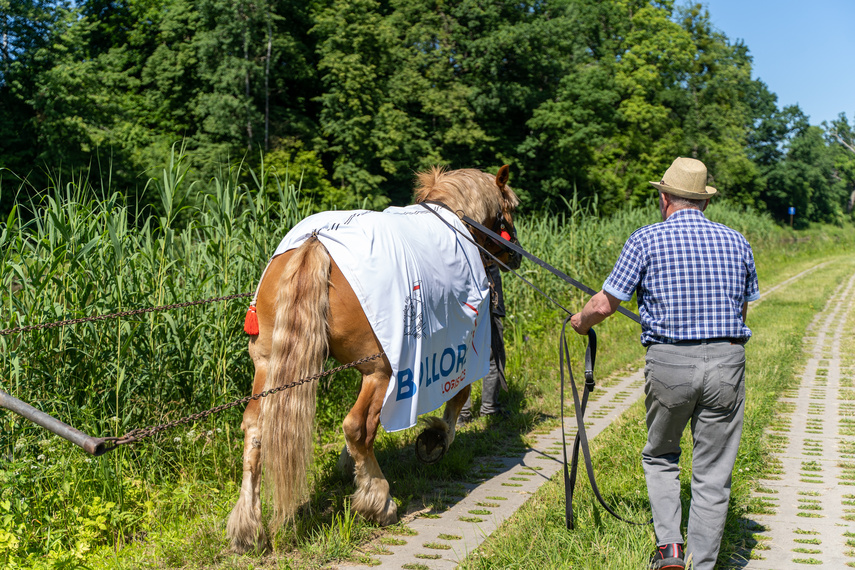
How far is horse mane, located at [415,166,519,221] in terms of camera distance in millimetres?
5047

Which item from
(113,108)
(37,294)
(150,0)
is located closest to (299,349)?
(37,294)

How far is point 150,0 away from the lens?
33312 millimetres

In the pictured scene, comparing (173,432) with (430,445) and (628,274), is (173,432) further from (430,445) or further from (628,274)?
(628,274)

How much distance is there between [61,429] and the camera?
2.29 meters

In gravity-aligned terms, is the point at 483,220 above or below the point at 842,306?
above

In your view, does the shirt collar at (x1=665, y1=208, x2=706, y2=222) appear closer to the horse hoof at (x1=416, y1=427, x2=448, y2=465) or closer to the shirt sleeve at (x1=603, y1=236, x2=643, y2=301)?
the shirt sleeve at (x1=603, y1=236, x2=643, y2=301)

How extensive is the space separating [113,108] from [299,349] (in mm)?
25361

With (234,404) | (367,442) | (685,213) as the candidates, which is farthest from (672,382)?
(234,404)

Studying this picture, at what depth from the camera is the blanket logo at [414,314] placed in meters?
3.76

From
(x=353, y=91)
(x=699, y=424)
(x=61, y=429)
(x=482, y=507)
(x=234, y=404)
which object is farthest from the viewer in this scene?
(x=353, y=91)

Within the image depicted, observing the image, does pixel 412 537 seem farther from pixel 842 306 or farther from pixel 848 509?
pixel 842 306

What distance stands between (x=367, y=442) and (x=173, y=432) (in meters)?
1.70

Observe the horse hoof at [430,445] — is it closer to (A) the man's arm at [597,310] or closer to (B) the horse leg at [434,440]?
(B) the horse leg at [434,440]

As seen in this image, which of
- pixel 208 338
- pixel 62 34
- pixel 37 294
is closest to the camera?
pixel 37 294
